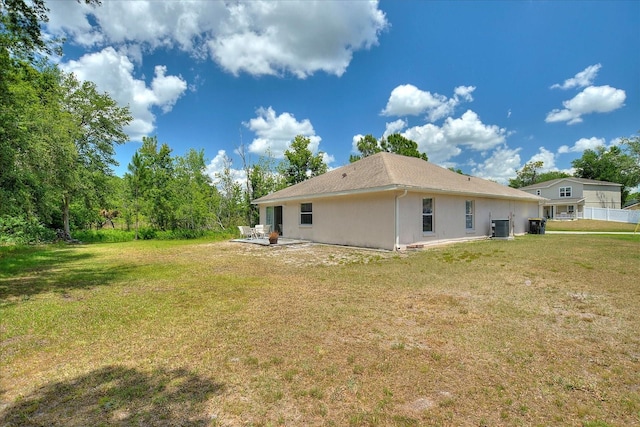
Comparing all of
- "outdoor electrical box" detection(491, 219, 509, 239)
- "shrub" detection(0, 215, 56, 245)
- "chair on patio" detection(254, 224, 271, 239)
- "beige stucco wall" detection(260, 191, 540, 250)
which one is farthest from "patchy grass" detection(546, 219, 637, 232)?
"shrub" detection(0, 215, 56, 245)

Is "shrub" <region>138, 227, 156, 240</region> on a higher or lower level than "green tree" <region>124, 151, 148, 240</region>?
lower

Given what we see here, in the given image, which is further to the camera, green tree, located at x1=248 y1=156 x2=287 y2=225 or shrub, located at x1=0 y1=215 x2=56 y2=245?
green tree, located at x1=248 y1=156 x2=287 y2=225

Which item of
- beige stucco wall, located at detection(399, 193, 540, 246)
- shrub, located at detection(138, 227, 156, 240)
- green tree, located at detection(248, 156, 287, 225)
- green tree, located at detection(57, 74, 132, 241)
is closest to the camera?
beige stucco wall, located at detection(399, 193, 540, 246)

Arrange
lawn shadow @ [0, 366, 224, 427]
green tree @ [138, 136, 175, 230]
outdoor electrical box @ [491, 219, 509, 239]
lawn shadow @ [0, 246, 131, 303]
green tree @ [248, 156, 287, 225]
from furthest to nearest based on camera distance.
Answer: green tree @ [248, 156, 287, 225]
green tree @ [138, 136, 175, 230]
outdoor electrical box @ [491, 219, 509, 239]
lawn shadow @ [0, 246, 131, 303]
lawn shadow @ [0, 366, 224, 427]

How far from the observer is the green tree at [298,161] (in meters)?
30.7

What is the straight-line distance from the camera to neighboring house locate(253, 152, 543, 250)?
12.5 meters

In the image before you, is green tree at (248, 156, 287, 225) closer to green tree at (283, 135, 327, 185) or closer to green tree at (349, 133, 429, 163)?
green tree at (283, 135, 327, 185)

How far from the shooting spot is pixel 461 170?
44438 millimetres

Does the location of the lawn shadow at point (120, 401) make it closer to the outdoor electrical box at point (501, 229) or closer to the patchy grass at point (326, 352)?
the patchy grass at point (326, 352)

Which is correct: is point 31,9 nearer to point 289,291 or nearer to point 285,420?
point 289,291

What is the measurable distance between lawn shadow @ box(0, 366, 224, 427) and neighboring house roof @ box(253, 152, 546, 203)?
1017cm

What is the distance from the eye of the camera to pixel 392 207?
1225cm

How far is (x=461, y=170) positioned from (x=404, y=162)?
107ft

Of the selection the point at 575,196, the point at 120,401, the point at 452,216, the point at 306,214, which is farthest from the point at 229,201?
the point at 575,196
